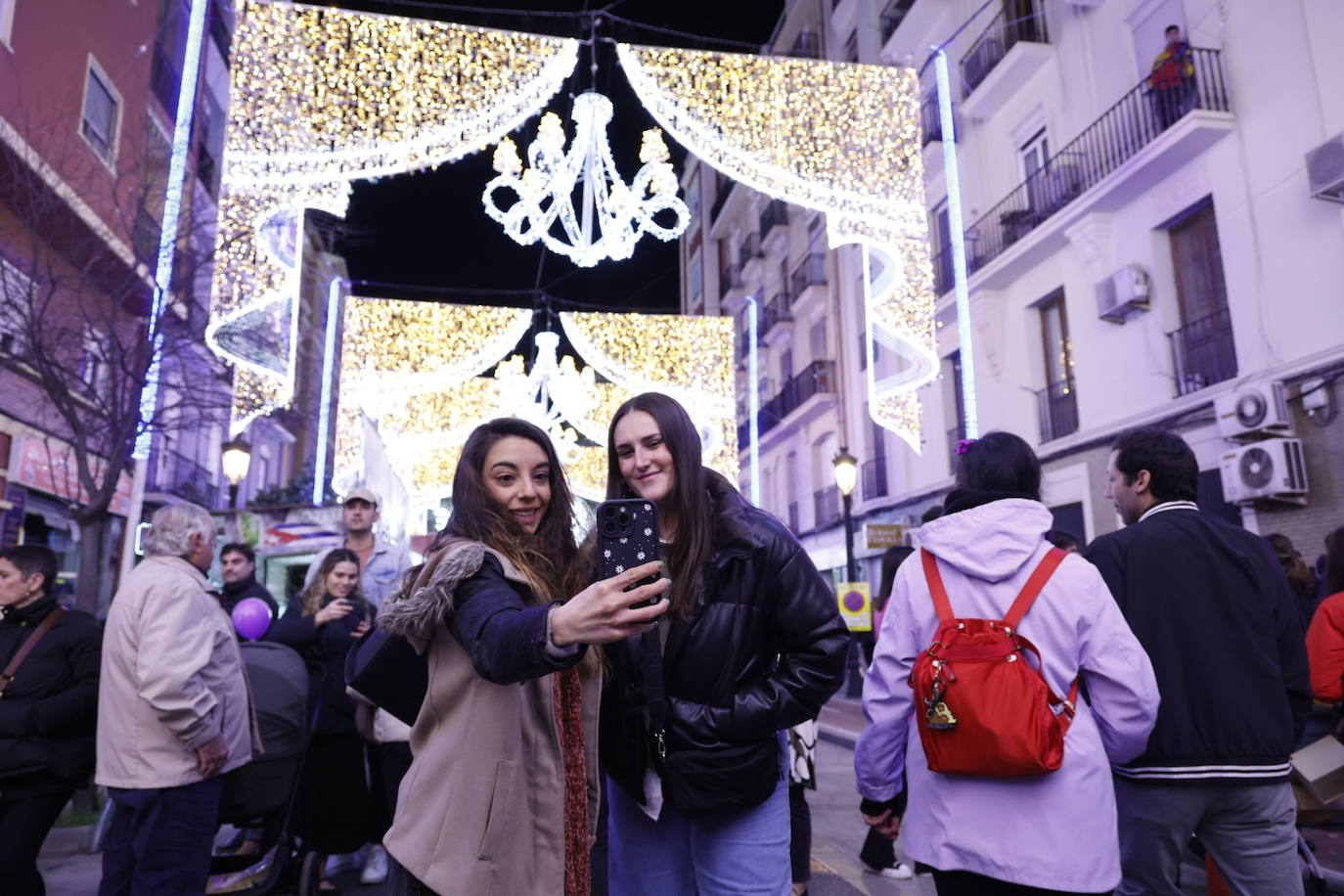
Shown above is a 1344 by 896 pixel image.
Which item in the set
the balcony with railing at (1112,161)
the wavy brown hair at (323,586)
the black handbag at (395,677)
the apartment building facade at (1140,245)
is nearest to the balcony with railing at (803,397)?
the apartment building facade at (1140,245)

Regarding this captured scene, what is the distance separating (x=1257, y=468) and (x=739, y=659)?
374 inches

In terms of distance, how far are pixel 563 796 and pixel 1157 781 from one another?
6.24 feet

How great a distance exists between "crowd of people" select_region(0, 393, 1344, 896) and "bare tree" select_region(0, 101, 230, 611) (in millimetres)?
6764

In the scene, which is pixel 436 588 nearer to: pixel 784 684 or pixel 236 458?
pixel 784 684

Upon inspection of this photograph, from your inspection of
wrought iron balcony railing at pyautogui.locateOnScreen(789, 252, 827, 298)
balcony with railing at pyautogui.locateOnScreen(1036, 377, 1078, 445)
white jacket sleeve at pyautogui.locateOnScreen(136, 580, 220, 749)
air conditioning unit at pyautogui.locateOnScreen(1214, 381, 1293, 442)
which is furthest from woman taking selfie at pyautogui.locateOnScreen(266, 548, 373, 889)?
wrought iron balcony railing at pyautogui.locateOnScreen(789, 252, 827, 298)

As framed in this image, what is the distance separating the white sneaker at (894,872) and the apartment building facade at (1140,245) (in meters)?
3.84

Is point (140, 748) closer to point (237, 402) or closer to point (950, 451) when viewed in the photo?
point (237, 402)

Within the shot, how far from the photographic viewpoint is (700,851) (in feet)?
7.71

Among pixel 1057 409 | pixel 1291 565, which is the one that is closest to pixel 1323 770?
pixel 1291 565

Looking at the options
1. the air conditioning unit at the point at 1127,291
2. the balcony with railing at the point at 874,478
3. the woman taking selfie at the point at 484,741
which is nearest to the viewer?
the woman taking selfie at the point at 484,741

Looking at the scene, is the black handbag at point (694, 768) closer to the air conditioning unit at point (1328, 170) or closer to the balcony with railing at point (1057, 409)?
the air conditioning unit at point (1328, 170)

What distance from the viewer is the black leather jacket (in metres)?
2.25

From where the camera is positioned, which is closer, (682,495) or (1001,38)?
(682,495)

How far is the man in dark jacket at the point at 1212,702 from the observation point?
275cm
